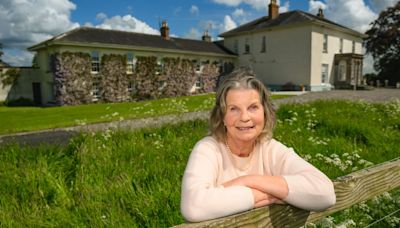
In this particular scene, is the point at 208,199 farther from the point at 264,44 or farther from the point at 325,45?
the point at 264,44

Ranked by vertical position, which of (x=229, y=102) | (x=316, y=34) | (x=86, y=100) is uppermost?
(x=316, y=34)

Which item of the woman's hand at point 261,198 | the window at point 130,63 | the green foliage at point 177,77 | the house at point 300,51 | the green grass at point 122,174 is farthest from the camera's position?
the house at point 300,51

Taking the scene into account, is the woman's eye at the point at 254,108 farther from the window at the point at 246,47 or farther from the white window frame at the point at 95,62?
the window at the point at 246,47

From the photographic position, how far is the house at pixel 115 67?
85.9 ft

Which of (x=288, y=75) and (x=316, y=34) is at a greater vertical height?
(x=316, y=34)

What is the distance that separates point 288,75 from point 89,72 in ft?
70.7

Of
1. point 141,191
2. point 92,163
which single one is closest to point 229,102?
point 141,191

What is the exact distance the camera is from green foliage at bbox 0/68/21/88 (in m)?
27.6

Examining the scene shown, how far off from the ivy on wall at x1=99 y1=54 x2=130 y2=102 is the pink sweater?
2784cm

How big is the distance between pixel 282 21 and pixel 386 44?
2166 centimetres

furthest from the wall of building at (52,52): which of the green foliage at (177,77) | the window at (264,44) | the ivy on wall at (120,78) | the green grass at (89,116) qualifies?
the window at (264,44)

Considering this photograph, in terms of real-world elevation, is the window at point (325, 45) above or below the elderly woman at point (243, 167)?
above

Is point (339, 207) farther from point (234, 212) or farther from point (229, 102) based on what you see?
point (229, 102)

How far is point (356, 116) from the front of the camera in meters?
9.84
